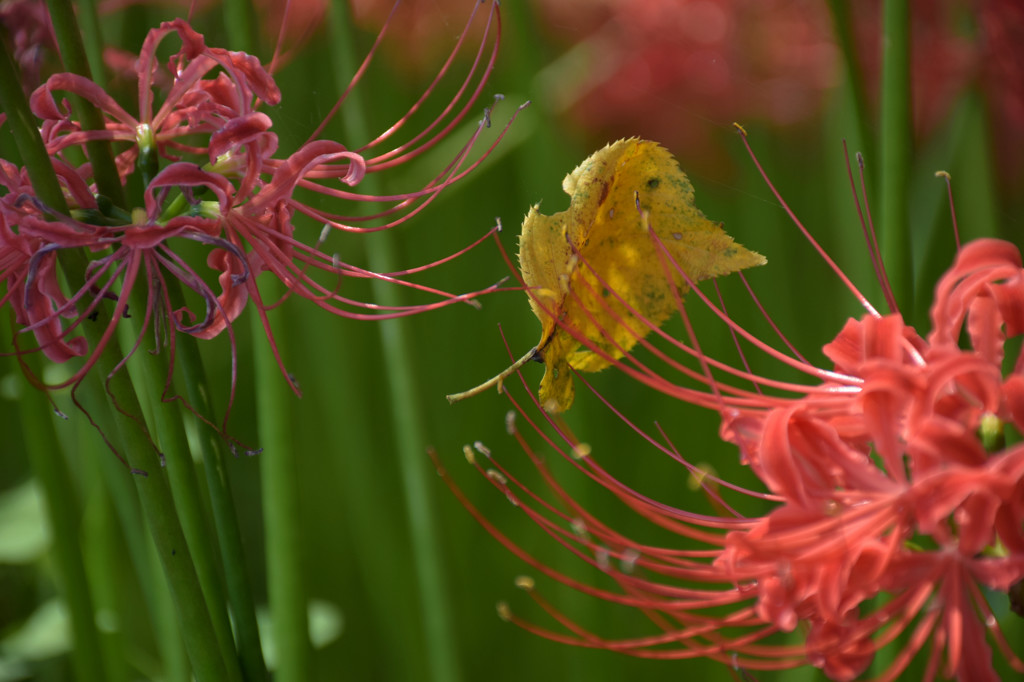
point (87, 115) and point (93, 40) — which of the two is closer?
point (87, 115)

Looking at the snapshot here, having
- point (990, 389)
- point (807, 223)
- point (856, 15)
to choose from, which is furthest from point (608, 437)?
point (990, 389)

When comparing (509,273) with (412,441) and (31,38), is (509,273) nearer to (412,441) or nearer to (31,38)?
(412,441)

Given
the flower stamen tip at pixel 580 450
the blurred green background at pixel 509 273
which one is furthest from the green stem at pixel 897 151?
the flower stamen tip at pixel 580 450

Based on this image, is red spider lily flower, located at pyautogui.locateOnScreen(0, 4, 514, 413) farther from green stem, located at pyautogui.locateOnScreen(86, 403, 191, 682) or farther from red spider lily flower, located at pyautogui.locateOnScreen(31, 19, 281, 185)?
green stem, located at pyautogui.locateOnScreen(86, 403, 191, 682)

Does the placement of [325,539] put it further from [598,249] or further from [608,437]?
[598,249]

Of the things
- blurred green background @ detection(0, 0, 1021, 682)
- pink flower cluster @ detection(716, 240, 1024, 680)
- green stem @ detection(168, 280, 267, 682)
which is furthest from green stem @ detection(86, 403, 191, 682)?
pink flower cluster @ detection(716, 240, 1024, 680)

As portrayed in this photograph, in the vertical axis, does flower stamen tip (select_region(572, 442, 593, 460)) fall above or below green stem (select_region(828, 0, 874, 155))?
below

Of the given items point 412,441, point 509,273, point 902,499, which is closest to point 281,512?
point 412,441
